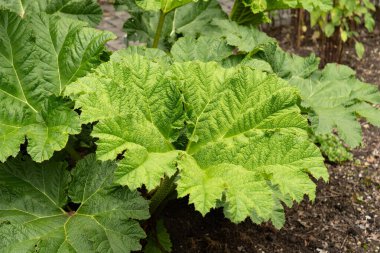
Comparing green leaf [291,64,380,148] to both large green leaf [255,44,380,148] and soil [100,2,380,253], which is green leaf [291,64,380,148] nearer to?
large green leaf [255,44,380,148]

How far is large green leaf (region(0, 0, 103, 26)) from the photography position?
3.22 m

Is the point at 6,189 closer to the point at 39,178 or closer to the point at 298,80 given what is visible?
the point at 39,178

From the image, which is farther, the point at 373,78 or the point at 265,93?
the point at 373,78

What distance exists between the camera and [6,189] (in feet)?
8.49

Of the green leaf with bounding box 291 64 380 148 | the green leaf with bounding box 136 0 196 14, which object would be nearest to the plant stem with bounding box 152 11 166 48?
the green leaf with bounding box 136 0 196 14

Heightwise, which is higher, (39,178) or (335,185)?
(39,178)

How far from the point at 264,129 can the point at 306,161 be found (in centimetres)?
26

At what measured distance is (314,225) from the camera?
3426 mm

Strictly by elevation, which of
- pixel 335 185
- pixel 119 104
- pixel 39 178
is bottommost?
pixel 335 185

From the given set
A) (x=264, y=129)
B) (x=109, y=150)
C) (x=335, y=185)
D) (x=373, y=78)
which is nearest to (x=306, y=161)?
(x=264, y=129)

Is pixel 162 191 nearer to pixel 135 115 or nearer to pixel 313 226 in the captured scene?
pixel 135 115

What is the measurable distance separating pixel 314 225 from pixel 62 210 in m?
1.59

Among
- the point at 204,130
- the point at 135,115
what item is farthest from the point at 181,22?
the point at 135,115

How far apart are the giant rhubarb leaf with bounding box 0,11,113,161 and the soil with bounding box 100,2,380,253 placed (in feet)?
3.34
